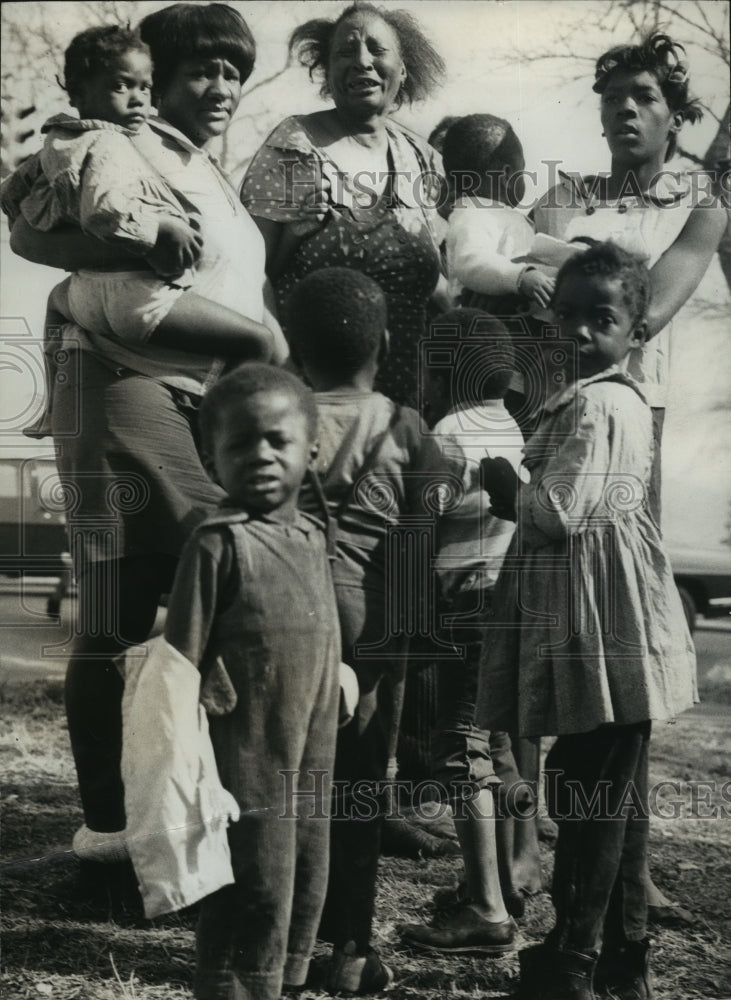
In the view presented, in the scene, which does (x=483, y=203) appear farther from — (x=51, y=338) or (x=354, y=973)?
(x=354, y=973)

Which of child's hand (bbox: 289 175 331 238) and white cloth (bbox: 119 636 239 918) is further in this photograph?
child's hand (bbox: 289 175 331 238)

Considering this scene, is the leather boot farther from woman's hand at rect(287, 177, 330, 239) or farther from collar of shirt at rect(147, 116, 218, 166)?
collar of shirt at rect(147, 116, 218, 166)

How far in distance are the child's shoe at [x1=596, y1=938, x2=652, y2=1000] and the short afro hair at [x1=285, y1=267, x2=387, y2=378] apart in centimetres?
168

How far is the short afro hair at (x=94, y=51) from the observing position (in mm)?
3582

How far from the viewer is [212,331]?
3.53 metres

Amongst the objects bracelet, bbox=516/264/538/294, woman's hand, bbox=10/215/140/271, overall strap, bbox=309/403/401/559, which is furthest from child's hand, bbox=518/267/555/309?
woman's hand, bbox=10/215/140/271

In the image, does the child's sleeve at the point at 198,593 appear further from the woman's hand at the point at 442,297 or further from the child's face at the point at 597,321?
the child's face at the point at 597,321

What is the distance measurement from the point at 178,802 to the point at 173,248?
1.41 meters

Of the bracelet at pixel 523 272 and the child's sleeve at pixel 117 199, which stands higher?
the child's sleeve at pixel 117 199

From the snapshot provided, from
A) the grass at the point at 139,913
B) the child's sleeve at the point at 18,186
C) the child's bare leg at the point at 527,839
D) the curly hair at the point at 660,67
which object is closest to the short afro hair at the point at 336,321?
the child's sleeve at the point at 18,186

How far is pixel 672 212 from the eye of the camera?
3760 mm

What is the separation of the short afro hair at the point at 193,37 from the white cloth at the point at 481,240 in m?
0.72

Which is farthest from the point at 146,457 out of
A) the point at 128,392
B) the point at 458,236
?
the point at 458,236

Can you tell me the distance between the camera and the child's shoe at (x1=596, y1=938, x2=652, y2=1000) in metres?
3.52
